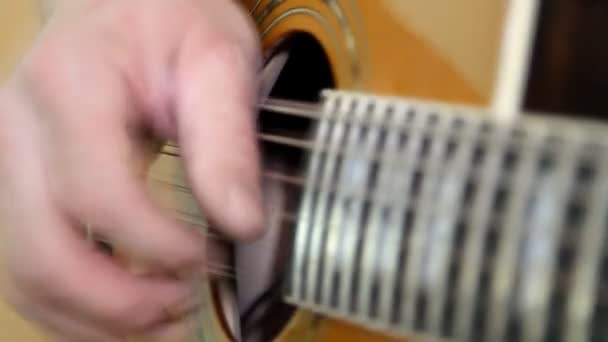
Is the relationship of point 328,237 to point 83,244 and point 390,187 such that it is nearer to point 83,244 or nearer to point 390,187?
point 390,187

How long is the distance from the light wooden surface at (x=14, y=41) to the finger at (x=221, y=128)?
1.77 ft

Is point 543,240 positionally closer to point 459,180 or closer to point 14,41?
point 459,180

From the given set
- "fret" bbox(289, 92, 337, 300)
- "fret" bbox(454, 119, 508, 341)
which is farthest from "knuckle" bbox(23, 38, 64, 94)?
"fret" bbox(454, 119, 508, 341)

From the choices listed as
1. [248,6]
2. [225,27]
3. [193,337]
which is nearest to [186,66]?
[225,27]

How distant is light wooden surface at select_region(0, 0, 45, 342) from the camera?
971 mm

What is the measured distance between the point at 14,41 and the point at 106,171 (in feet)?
2.14

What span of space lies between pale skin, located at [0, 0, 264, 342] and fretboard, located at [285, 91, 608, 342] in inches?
2.5

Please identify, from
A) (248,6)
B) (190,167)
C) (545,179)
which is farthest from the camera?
(248,6)

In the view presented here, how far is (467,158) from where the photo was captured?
0.38 m

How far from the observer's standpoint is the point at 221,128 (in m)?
0.47

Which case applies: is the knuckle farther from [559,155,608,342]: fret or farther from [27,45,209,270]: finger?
[559,155,608,342]: fret

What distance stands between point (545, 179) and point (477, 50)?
0.43 ft

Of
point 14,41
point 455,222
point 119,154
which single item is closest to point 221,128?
point 119,154

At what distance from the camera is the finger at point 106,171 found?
46 centimetres
